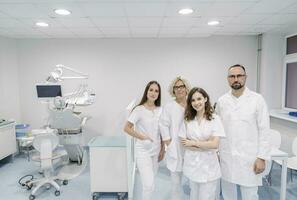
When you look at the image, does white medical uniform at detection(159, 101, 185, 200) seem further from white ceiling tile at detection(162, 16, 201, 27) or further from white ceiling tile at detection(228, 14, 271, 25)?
white ceiling tile at detection(228, 14, 271, 25)

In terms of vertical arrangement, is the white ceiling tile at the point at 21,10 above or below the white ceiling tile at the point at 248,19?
below

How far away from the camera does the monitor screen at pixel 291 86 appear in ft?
13.4

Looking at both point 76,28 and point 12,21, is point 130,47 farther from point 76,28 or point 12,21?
point 12,21

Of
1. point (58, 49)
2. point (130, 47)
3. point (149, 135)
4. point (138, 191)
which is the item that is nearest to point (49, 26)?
point (58, 49)

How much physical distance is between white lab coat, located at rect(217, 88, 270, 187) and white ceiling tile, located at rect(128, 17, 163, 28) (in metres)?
1.75

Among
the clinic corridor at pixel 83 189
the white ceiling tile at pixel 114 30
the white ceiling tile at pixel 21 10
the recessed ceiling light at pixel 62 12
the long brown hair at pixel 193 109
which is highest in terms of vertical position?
the white ceiling tile at pixel 114 30

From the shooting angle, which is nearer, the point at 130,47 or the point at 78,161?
the point at 78,161

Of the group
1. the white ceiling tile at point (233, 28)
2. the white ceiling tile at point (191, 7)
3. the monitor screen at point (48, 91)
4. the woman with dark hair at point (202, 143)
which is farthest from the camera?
the white ceiling tile at point (233, 28)


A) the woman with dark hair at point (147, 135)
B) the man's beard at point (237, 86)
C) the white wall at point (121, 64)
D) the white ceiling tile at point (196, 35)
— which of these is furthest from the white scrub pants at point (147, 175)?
the white ceiling tile at point (196, 35)

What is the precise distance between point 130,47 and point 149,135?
275 cm

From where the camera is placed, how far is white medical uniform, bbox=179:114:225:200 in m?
1.85

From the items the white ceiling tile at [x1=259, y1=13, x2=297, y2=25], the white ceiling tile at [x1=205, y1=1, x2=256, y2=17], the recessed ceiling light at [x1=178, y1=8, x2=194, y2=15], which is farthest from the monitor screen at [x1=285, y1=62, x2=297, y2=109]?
the recessed ceiling light at [x1=178, y1=8, x2=194, y2=15]

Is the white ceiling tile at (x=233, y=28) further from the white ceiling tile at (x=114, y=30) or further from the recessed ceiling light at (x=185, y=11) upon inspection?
the white ceiling tile at (x=114, y=30)

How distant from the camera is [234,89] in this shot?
2.02 metres
